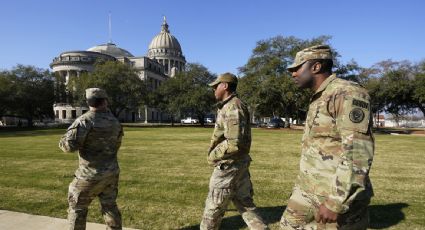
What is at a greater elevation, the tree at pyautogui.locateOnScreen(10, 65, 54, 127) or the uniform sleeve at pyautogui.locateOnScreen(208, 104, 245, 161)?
the tree at pyautogui.locateOnScreen(10, 65, 54, 127)

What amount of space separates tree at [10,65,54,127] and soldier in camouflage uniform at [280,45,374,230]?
5781 cm

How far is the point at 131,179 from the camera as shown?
32.9 ft

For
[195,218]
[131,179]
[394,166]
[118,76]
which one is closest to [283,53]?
[118,76]

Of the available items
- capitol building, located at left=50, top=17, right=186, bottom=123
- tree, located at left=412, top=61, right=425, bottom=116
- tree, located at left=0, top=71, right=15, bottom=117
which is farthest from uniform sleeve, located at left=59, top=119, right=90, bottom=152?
capitol building, located at left=50, top=17, right=186, bottom=123

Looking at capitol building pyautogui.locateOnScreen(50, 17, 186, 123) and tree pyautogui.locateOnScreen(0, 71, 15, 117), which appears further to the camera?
capitol building pyautogui.locateOnScreen(50, 17, 186, 123)

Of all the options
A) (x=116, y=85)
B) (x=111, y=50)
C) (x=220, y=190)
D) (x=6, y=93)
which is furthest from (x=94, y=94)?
(x=111, y=50)

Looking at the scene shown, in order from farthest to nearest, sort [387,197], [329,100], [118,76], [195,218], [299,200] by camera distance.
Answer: [118,76]
[387,197]
[195,218]
[299,200]
[329,100]

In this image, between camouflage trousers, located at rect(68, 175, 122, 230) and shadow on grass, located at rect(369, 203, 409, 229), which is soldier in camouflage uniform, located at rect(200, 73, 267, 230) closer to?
camouflage trousers, located at rect(68, 175, 122, 230)

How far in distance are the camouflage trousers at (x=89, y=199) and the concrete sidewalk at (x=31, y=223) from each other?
102cm

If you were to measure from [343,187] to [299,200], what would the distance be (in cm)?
71

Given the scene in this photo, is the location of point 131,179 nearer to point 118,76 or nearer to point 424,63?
point 424,63

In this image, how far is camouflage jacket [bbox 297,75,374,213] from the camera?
8.61ft

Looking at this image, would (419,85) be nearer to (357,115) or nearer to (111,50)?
(357,115)

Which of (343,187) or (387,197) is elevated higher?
(343,187)
